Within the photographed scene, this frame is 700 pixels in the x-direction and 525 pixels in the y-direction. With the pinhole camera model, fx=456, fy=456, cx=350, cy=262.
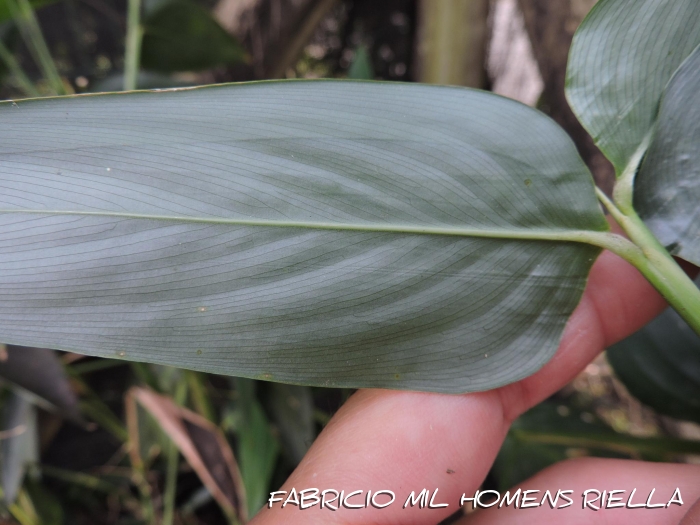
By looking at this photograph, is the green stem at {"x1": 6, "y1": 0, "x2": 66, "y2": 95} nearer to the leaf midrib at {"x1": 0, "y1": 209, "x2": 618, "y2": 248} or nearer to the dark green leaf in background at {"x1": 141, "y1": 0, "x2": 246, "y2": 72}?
the dark green leaf in background at {"x1": 141, "y1": 0, "x2": 246, "y2": 72}

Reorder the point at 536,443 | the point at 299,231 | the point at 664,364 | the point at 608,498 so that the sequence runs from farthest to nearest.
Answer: the point at 536,443 → the point at 664,364 → the point at 608,498 → the point at 299,231

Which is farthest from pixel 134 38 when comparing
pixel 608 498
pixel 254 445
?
pixel 608 498

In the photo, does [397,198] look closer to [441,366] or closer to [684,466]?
[441,366]

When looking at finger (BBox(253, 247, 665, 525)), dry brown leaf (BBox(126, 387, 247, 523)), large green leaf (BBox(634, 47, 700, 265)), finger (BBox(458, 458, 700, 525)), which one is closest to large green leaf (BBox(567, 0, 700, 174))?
large green leaf (BBox(634, 47, 700, 265))

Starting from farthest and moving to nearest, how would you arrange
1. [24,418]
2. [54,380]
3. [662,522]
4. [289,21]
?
[289,21] < [24,418] < [54,380] < [662,522]

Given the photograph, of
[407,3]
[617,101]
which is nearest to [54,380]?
[617,101]

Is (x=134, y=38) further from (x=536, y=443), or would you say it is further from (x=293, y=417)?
(x=536, y=443)
